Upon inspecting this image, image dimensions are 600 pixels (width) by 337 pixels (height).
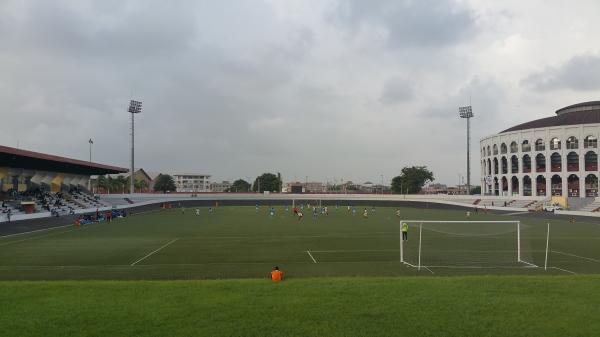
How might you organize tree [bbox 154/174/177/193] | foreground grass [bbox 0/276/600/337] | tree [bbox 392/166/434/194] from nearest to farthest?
1. foreground grass [bbox 0/276/600/337]
2. tree [bbox 392/166/434/194]
3. tree [bbox 154/174/177/193]

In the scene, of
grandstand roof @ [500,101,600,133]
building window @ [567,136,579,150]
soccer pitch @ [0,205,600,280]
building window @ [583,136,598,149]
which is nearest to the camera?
soccer pitch @ [0,205,600,280]

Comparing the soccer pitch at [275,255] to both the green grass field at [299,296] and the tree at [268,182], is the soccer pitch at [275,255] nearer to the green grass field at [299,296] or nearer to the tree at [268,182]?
the green grass field at [299,296]

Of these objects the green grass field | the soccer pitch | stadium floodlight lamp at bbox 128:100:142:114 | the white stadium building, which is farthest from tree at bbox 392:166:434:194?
the green grass field

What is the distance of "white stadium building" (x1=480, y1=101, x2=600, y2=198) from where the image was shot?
90.2m

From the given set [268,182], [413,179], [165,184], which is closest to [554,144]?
[413,179]

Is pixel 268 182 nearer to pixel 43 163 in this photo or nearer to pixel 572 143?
pixel 572 143

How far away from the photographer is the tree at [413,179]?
5933 inches

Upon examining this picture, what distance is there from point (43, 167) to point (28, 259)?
165 ft

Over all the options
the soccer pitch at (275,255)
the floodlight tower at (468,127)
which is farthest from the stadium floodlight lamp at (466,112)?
the soccer pitch at (275,255)

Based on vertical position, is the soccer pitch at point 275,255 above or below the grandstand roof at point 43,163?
below

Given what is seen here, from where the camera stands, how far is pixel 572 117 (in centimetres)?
10056

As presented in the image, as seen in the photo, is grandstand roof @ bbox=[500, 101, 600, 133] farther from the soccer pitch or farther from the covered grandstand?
the covered grandstand

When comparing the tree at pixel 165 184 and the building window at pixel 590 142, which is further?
the tree at pixel 165 184

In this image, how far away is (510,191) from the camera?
102 m
